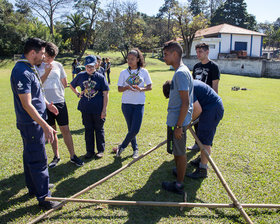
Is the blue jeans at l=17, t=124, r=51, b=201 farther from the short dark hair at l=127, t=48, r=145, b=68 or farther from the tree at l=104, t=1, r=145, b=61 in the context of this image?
the tree at l=104, t=1, r=145, b=61

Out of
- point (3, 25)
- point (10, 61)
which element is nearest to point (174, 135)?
point (10, 61)

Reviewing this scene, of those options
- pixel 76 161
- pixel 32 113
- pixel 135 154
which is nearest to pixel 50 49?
pixel 32 113

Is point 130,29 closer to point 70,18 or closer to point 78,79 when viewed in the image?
point 70,18

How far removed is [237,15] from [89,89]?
222 ft

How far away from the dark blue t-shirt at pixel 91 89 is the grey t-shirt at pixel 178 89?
1.80 m

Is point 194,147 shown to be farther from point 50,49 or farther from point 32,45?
point 32,45

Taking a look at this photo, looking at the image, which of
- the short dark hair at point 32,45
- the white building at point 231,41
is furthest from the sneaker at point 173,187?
the white building at point 231,41

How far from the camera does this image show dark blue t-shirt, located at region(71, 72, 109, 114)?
4535 mm

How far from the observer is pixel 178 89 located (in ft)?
9.91

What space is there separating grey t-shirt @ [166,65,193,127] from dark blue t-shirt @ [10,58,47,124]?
71.7 inches

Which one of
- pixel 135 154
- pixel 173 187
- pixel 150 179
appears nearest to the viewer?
pixel 173 187

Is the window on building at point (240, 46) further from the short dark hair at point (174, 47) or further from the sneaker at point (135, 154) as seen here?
the short dark hair at point (174, 47)

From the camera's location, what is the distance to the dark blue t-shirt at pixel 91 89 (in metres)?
4.54

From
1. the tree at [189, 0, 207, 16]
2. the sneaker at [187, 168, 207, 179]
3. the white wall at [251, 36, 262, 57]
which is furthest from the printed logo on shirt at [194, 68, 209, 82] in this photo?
the tree at [189, 0, 207, 16]
